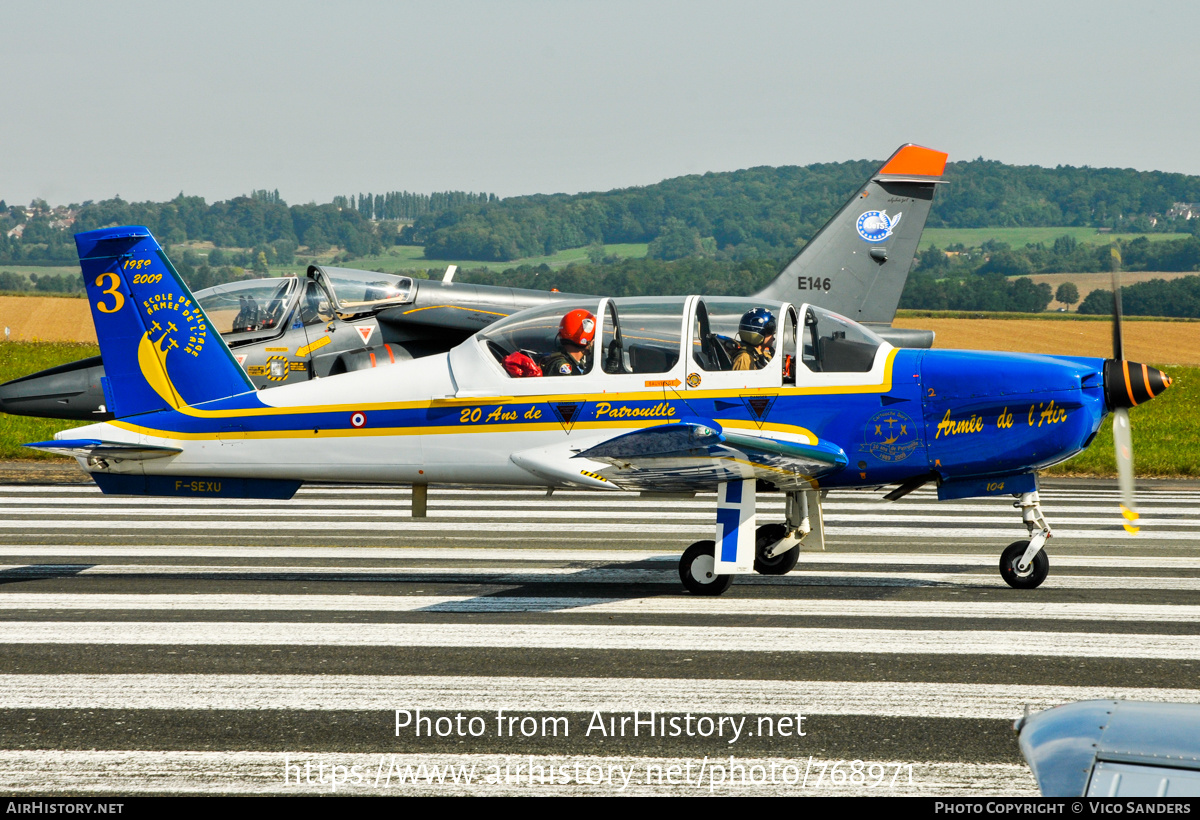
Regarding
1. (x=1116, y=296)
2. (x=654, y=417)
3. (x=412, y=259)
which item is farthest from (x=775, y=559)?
(x=412, y=259)

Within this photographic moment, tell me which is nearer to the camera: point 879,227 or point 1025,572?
point 1025,572

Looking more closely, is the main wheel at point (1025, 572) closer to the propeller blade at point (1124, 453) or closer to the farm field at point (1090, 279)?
the propeller blade at point (1124, 453)

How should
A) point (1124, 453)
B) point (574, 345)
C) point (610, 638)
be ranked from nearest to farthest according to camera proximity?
1. point (610, 638)
2. point (1124, 453)
3. point (574, 345)

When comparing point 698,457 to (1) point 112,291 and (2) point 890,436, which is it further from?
(1) point 112,291

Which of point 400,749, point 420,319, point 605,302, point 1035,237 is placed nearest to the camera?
point 400,749

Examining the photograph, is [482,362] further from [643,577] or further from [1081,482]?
[1081,482]

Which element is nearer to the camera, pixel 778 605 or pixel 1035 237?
pixel 778 605

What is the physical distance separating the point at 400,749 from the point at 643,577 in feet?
13.5

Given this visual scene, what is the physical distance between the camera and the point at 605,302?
8.00 meters

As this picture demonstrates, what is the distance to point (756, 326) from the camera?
788 cm

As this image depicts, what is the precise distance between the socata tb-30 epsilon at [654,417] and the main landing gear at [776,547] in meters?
0.02

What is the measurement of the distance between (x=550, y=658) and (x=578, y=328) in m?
2.77

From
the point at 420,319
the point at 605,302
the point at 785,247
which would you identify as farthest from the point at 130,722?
the point at 785,247

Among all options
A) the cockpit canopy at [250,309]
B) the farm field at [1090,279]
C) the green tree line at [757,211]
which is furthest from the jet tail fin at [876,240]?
the green tree line at [757,211]
